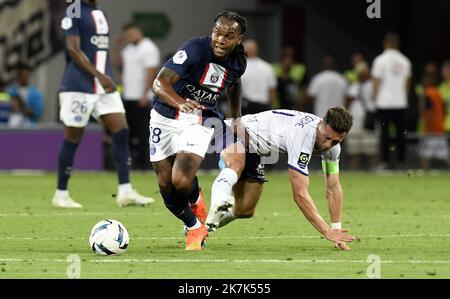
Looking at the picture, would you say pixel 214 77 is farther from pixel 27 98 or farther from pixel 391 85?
pixel 27 98

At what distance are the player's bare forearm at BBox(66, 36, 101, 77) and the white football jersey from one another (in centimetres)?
299

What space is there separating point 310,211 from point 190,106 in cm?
129

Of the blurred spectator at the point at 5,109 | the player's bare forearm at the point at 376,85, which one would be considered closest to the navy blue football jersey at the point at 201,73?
the player's bare forearm at the point at 376,85

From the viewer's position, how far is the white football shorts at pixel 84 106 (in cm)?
1414

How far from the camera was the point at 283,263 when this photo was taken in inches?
360

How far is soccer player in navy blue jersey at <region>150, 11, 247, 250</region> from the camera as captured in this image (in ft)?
33.5

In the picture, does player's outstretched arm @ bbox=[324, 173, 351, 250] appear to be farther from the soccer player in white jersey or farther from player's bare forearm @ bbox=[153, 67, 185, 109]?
player's bare forearm @ bbox=[153, 67, 185, 109]

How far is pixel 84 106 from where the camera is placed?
14.1 m

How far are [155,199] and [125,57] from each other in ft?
16.8

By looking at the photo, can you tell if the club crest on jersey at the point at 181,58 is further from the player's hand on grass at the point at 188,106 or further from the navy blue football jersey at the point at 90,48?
the navy blue football jersey at the point at 90,48

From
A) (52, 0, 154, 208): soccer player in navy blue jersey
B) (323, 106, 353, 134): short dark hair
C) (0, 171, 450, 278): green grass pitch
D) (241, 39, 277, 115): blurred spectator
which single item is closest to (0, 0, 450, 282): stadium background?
(0, 171, 450, 278): green grass pitch

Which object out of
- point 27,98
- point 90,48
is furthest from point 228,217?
point 27,98

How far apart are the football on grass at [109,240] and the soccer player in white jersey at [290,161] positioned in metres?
0.76
